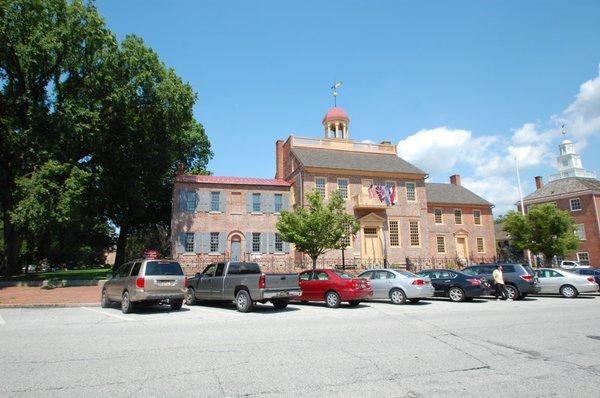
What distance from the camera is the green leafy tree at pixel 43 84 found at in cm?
2497

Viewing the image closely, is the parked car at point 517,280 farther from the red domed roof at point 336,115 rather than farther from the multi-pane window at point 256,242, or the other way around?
the red domed roof at point 336,115

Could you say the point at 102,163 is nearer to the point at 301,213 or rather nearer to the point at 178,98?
the point at 178,98

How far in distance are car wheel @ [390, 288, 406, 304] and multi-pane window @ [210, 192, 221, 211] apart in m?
19.3

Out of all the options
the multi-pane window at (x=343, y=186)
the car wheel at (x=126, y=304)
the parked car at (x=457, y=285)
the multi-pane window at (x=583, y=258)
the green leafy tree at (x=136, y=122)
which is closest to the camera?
the car wheel at (x=126, y=304)

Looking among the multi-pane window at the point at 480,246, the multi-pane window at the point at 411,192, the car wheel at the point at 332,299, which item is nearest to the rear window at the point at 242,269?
the car wheel at the point at 332,299

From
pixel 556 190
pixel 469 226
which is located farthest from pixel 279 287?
pixel 556 190

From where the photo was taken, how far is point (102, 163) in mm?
30656

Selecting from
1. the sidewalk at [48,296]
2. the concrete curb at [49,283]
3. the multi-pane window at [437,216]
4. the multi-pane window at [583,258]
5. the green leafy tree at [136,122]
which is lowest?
the sidewalk at [48,296]

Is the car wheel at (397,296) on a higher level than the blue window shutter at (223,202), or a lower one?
lower

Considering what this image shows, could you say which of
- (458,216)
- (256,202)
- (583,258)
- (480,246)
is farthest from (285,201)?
(583,258)

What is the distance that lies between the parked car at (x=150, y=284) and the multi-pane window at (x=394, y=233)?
84.5 ft

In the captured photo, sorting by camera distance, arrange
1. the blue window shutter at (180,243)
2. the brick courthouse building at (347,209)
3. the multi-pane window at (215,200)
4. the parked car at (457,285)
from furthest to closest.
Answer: the multi-pane window at (215,200)
the brick courthouse building at (347,209)
the blue window shutter at (180,243)
the parked car at (457,285)

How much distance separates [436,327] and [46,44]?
89.0 feet

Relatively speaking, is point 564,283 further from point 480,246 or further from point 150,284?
point 480,246
